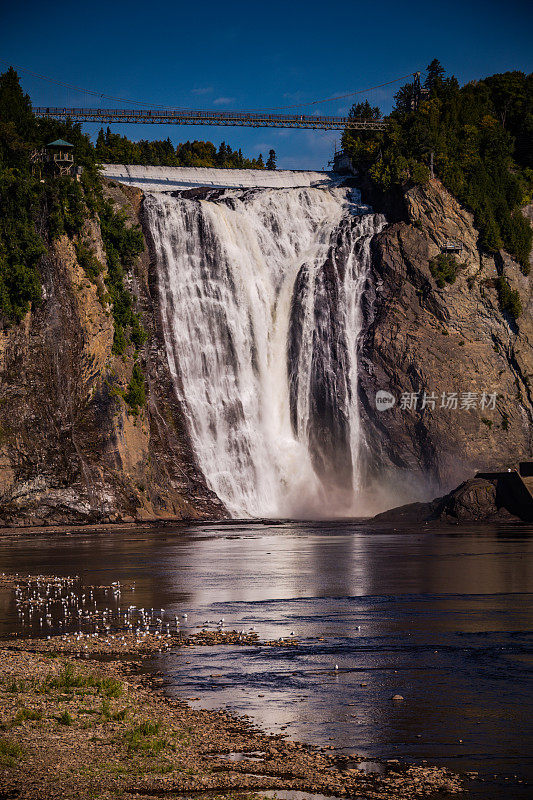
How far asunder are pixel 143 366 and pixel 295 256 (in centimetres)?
1874

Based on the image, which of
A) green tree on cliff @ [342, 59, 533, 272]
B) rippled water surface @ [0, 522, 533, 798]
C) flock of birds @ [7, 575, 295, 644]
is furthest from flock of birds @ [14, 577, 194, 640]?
green tree on cliff @ [342, 59, 533, 272]

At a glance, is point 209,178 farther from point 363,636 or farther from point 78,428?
point 363,636

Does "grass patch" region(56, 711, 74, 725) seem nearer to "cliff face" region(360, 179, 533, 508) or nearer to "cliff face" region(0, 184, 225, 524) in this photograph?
"cliff face" region(0, 184, 225, 524)

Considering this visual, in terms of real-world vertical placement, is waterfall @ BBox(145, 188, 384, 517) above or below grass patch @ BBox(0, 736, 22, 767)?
above

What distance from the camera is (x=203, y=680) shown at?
54.4 feet

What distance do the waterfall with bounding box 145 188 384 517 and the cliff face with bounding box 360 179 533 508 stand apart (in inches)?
79.3

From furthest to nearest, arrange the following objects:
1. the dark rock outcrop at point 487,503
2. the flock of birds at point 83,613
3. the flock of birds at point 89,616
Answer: the dark rock outcrop at point 487,503 < the flock of birds at point 83,613 < the flock of birds at point 89,616

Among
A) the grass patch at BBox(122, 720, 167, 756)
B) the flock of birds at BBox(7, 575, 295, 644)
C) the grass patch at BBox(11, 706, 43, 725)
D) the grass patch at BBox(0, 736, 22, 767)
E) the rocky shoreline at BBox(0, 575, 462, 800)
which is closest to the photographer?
the rocky shoreline at BBox(0, 575, 462, 800)

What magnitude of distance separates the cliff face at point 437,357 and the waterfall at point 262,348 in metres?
2.01

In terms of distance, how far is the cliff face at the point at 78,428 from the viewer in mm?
62812

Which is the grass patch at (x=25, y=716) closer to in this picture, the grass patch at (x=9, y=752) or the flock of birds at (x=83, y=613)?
the grass patch at (x=9, y=752)

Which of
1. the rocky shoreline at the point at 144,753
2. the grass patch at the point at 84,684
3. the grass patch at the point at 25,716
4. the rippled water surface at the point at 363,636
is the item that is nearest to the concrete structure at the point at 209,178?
the rippled water surface at the point at 363,636

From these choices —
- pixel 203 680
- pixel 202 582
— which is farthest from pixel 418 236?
pixel 203 680

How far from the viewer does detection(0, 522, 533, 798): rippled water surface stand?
13406 millimetres
